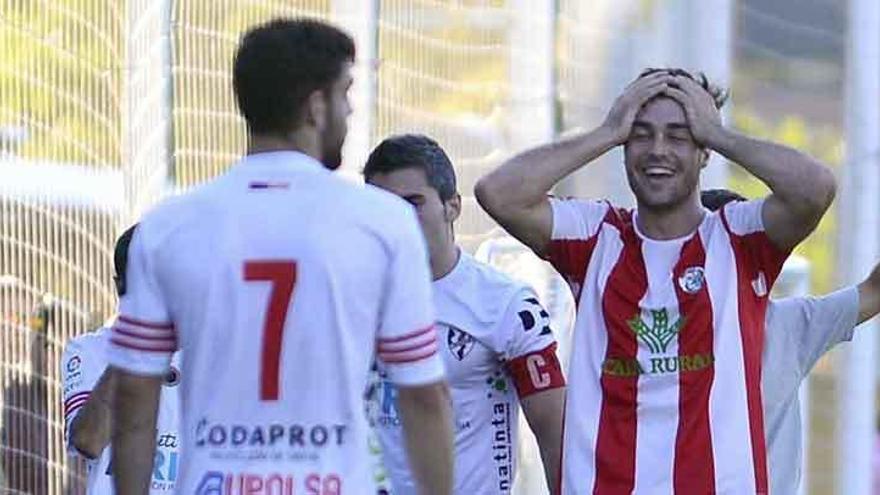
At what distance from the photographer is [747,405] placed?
638cm

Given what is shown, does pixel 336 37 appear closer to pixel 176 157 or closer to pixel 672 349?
pixel 672 349

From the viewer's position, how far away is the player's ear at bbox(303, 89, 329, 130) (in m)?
5.20

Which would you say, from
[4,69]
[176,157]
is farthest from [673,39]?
[4,69]

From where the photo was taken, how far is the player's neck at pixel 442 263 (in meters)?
7.37

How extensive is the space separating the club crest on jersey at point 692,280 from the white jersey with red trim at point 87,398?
1580 millimetres

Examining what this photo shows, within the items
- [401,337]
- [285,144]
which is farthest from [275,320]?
[285,144]

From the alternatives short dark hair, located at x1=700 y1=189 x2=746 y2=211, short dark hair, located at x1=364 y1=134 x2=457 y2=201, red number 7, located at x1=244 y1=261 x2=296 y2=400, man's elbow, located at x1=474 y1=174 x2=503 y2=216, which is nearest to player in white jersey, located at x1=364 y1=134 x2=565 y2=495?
short dark hair, located at x1=364 y1=134 x2=457 y2=201

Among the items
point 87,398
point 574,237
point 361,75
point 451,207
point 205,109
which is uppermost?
point 574,237

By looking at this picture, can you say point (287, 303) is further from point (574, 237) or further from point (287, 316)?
point (574, 237)

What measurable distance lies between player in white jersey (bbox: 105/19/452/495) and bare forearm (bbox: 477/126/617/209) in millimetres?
1441

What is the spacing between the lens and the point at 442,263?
24.2ft

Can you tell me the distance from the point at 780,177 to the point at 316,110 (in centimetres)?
171

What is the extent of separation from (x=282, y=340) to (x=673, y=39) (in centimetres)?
483

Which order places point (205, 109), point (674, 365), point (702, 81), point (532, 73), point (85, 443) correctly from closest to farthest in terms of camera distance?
point (674, 365) → point (702, 81) → point (85, 443) → point (205, 109) → point (532, 73)
